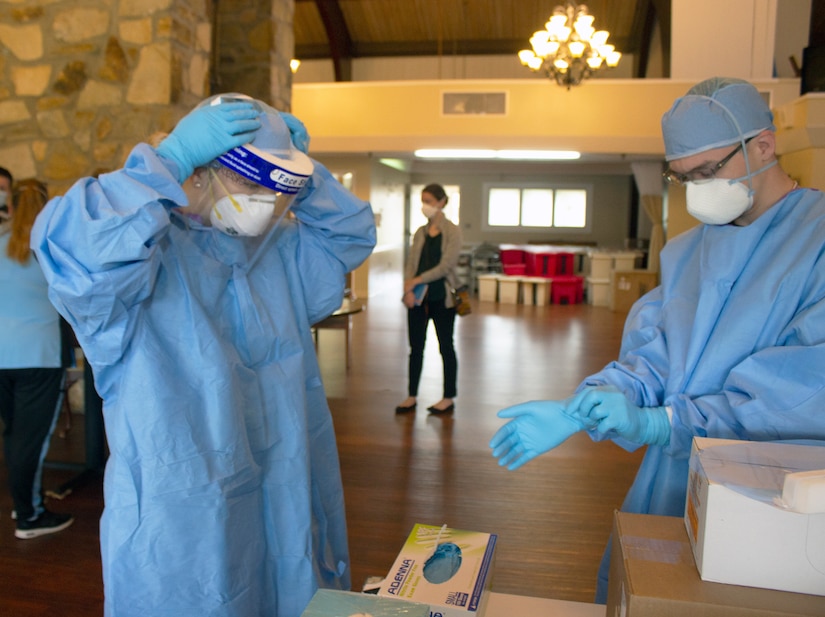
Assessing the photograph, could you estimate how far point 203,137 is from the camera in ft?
4.14

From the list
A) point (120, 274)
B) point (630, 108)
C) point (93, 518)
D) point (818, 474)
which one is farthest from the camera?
point (630, 108)

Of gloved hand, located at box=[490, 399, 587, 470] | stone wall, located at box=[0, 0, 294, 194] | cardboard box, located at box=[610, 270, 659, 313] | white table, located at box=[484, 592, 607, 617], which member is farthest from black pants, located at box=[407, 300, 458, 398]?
cardboard box, located at box=[610, 270, 659, 313]

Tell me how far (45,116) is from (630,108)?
7.45 metres

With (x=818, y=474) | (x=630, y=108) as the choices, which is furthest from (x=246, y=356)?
(x=630, y=108)

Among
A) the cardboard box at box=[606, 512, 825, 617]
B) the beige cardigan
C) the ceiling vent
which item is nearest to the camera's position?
the cardboard box at box=[606, 512, 825, 617]

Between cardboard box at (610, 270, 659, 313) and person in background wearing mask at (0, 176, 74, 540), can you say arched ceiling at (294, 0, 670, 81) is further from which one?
person in background wearing mask at (0, 176, 74, 540)

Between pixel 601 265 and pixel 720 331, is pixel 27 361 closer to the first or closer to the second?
pixel 720 331

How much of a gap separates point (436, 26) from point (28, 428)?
1103 centimetres

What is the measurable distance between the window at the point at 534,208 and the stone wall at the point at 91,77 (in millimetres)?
11362

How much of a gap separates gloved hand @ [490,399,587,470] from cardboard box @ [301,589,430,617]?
429 millimetres

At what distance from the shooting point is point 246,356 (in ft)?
4.62

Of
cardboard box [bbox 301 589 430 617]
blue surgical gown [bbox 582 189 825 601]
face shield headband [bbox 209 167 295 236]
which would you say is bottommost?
cardboard box [bbox 301 589 430 617]

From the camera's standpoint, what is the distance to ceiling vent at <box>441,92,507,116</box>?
957 cm

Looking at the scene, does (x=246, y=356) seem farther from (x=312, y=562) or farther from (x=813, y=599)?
(x=813, y=599)
